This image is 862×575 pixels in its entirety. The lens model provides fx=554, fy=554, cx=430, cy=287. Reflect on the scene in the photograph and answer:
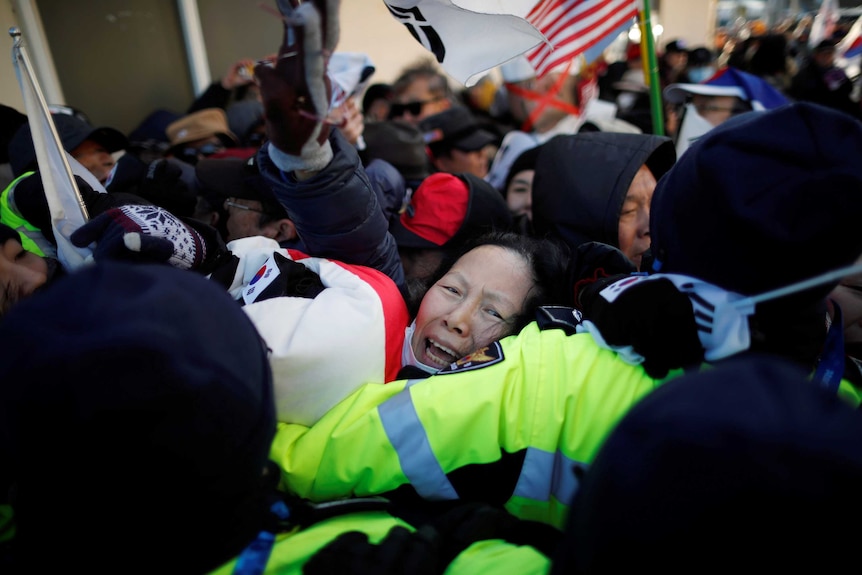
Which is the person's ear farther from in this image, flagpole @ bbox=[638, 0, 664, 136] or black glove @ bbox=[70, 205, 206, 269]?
flagpole @ bbox=[638, 0, 664, 136]

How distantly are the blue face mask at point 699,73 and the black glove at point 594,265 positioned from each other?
581 cm

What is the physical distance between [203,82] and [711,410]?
4735 mm

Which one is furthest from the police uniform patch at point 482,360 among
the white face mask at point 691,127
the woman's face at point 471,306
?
the white face mask at point 691,127

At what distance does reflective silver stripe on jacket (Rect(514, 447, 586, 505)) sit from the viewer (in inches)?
43.3

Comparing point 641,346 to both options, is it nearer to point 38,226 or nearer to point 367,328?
point 367,328

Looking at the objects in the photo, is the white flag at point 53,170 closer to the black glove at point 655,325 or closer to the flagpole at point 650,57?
the black glove at point 655,325

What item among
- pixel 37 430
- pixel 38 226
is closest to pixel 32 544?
pixel 37 430

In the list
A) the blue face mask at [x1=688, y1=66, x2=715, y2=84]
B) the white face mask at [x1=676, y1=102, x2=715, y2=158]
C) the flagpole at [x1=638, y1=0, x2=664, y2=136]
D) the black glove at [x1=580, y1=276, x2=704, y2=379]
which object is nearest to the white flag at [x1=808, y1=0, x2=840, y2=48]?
the blue face mask at [x1=688, y1=66, x2=715, y2=84]

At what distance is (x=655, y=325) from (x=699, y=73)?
679 cm

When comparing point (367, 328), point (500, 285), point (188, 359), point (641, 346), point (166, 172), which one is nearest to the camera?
point (188, 359)

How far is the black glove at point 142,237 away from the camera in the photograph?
4.25 ft

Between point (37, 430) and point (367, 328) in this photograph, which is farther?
point (367, 328)

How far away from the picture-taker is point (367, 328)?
1.30 m

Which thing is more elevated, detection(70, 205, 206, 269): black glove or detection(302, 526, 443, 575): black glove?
detection(70, 205, 206, 269): black glove
